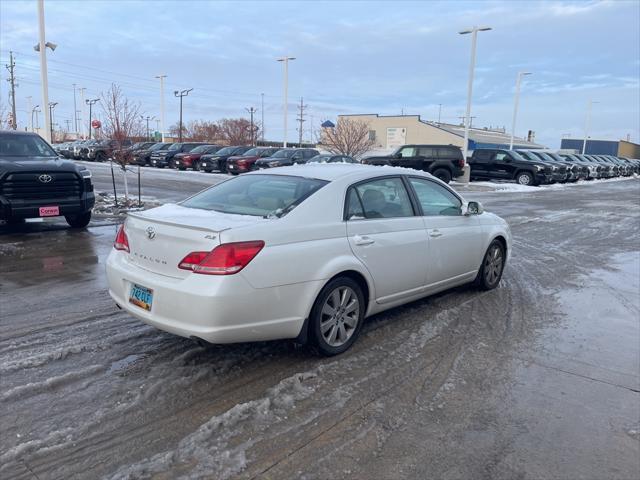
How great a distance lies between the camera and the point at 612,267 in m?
8.23

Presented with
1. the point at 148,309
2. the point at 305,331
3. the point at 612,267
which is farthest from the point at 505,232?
the point at 148,309

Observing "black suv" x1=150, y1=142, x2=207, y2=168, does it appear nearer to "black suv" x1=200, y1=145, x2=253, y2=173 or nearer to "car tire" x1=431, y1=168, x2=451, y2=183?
"black suv" x1=200, y1=145, x2=253, y2=173

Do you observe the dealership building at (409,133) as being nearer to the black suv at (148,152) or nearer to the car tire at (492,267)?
the black suv at (148,152)

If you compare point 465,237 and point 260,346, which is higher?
point 465,237

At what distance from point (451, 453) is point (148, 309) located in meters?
2.34

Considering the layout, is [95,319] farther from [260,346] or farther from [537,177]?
[537,177]

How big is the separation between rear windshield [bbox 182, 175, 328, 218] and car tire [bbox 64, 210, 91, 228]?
19.8 ft

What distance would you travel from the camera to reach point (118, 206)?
519 inches

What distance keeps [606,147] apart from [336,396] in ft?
340

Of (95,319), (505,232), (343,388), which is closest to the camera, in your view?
(343,388)

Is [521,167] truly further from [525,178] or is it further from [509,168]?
[509,168]

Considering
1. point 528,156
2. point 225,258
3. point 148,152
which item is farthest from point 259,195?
point 148,152

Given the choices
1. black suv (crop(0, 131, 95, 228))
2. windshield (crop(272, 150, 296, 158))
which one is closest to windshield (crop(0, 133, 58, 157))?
black suv (crop(0, 131, 95, 228))

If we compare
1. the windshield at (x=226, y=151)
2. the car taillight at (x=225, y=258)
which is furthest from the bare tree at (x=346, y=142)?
the car taillight at (x=225, y=258)
